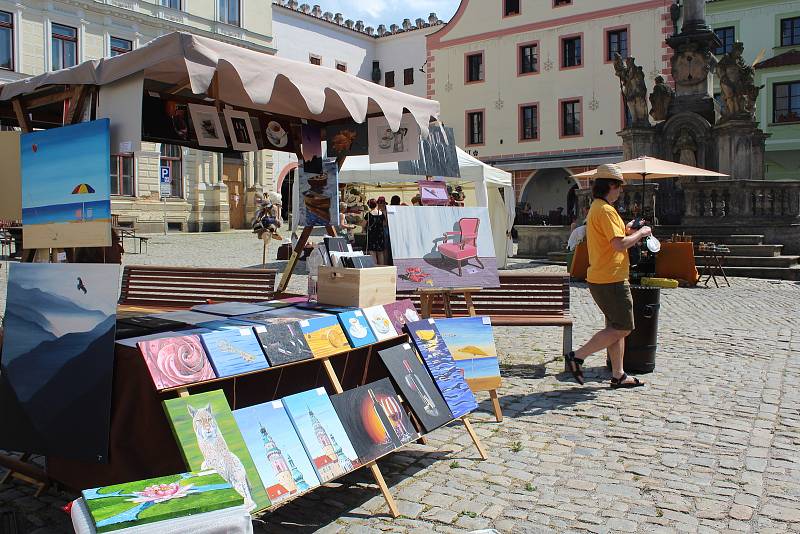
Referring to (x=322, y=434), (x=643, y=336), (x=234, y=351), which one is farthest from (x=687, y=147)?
(x=234, y=351)

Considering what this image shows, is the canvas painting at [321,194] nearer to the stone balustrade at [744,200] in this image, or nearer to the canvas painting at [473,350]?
the canvas painting at [473,350]

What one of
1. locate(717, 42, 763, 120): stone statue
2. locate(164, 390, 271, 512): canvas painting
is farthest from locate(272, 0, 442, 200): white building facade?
locate(164, 390, 271, 512): canvas painting

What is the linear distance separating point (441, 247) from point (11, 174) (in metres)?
3.41

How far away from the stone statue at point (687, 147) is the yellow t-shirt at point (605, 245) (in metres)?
14.8

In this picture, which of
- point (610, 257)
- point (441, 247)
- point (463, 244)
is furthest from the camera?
point (463, 244)

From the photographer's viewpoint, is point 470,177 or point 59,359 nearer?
point 59,359

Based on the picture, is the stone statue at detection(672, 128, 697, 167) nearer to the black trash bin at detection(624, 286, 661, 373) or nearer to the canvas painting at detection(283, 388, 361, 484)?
the black trash bin at detection(624, 286, 661, 373)

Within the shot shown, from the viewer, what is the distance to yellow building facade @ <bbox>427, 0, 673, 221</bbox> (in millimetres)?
36156

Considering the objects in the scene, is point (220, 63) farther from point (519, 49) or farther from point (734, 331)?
point (519, 49)

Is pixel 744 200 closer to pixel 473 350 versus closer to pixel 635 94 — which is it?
pixel 635 94

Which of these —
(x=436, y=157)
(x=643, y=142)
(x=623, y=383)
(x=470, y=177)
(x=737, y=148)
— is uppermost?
(x=643, y=142)

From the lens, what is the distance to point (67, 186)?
4.20 metres

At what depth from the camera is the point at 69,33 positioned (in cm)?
3288

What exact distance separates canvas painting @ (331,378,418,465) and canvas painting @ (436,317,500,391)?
45.1 inches
